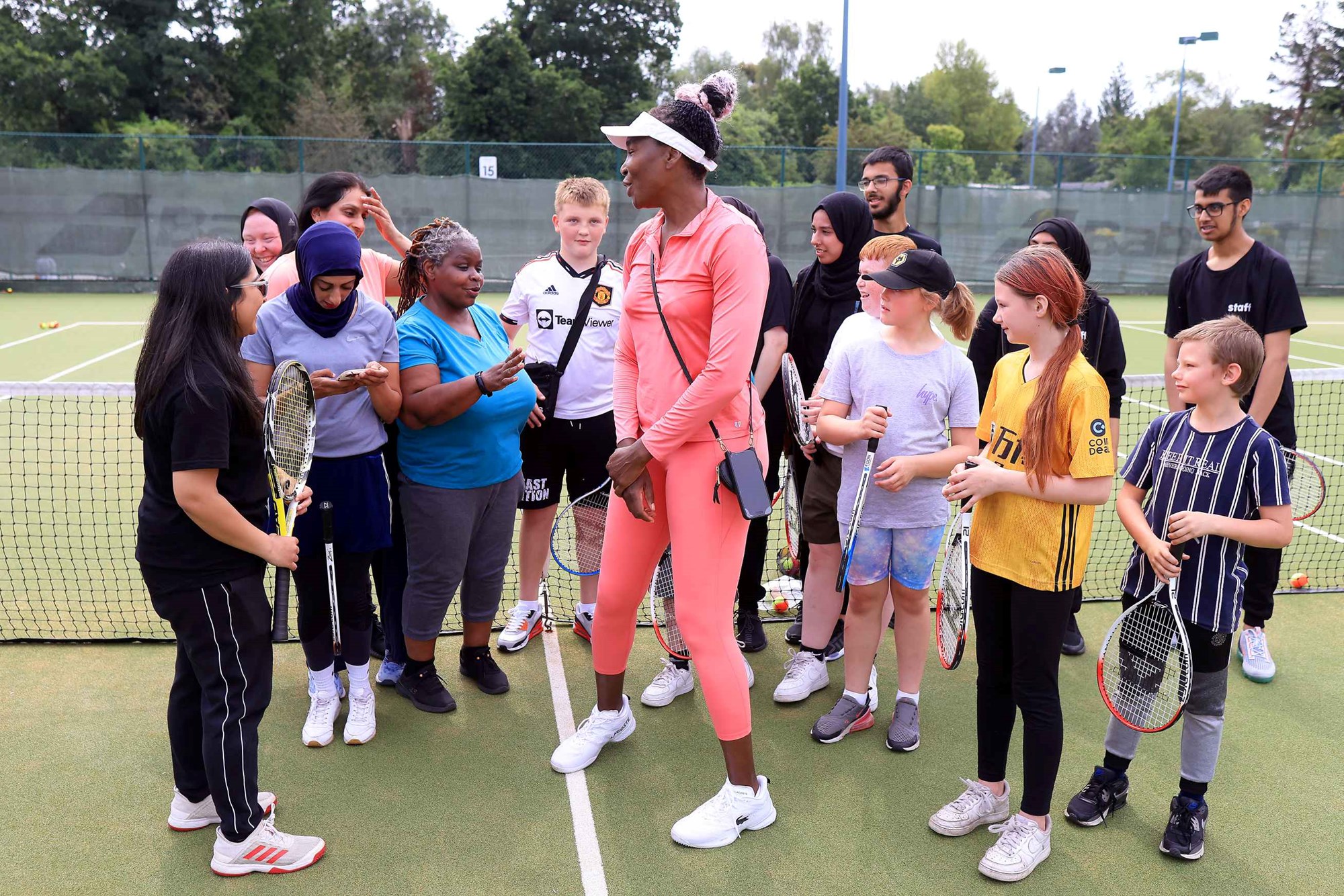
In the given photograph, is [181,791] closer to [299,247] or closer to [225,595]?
[225,595]

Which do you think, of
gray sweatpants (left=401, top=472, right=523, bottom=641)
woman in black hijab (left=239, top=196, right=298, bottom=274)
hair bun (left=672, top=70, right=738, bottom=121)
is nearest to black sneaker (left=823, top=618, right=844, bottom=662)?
gray sweatpants (left=401, top=472, right=523, bottom=641)

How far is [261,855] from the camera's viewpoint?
315 centimetres

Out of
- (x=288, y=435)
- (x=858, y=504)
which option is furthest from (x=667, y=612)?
(x=288, y=435)

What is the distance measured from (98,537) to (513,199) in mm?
15420

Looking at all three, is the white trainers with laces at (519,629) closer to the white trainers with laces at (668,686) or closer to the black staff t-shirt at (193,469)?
the white trainers with laces at (668,686)

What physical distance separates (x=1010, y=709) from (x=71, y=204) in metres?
21.1

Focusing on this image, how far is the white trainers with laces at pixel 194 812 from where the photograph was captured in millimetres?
3354

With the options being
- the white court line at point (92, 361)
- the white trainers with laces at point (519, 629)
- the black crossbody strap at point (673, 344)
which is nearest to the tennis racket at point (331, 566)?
the white trainers with laces at point (519, 629)

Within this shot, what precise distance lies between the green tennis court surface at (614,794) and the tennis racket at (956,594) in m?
0.67

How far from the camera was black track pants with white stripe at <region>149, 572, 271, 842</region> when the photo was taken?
2.95 metres

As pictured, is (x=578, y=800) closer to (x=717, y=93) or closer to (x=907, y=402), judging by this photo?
(x=907, y=402)

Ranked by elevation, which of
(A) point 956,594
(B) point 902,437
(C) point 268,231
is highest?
(C) point 268,231

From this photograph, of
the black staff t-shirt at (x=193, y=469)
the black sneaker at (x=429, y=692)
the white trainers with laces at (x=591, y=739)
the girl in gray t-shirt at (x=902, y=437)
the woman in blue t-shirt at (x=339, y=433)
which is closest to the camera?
the black staff t-shirt at (x=193, y=469)

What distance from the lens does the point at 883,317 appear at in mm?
3738
